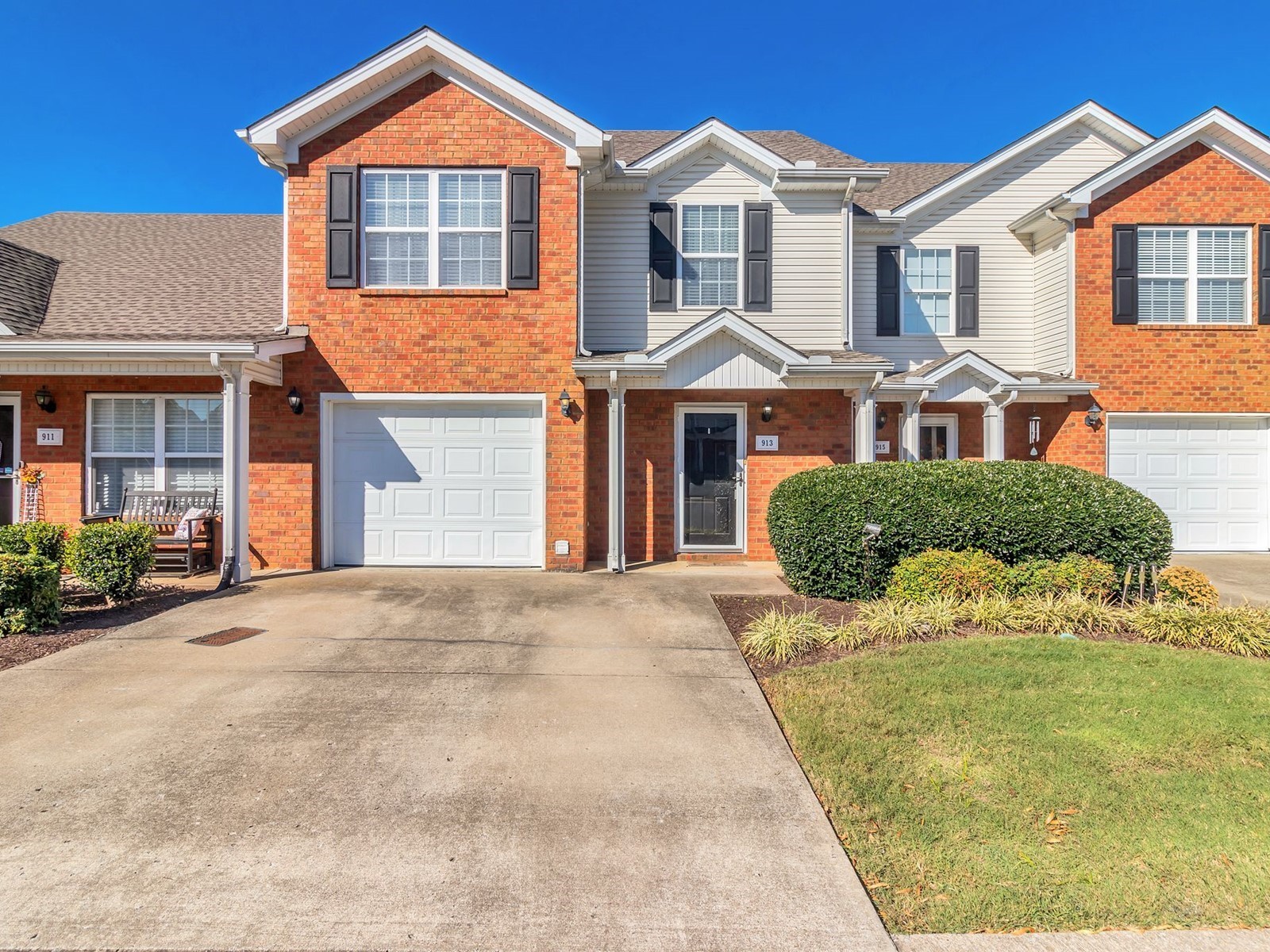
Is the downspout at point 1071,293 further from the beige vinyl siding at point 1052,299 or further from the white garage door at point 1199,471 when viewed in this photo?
the white garage door at point 1199,471

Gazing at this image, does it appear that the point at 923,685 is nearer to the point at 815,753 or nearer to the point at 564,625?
the point at 815,753

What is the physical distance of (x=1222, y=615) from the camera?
5.78m

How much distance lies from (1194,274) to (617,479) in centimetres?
974

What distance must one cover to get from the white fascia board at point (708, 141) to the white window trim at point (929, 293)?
277cm

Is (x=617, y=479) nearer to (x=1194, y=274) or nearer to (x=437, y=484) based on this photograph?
(x=437, y=484)

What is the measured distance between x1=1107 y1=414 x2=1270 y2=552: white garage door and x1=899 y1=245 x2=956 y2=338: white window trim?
9.93 ft

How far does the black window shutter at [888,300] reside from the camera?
10.7 meters

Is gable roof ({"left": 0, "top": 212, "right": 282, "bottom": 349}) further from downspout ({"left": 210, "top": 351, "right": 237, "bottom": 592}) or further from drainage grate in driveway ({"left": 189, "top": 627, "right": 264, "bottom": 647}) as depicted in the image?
drainage grate in driveway ({"left": 189, "top": 627, "right": 264, "bottom": 647})

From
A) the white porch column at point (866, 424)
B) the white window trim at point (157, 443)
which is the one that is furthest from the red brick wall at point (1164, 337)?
the white window trim at point (157, 443)

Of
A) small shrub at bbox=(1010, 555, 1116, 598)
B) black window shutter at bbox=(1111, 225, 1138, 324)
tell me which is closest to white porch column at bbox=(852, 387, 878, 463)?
small shrub at bbox=(1010, 555, 1116, 598)

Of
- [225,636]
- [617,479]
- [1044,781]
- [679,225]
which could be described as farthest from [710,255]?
[1044,781]

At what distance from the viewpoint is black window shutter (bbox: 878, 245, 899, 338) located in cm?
1066

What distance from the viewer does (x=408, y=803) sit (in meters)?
3.19

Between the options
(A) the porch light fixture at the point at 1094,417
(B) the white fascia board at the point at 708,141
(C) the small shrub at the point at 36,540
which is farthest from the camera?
(A) the porch light fixture at the point at 1094,417
